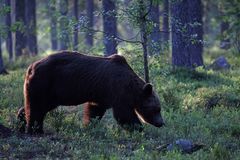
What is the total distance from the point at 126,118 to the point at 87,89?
1003 millimetres

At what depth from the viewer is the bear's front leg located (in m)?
10.4

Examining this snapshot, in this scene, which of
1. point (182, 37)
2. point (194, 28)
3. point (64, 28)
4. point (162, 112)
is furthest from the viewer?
point (64, 28)

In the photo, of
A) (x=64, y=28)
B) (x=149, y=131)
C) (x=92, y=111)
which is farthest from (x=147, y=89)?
(x=64, y=28)

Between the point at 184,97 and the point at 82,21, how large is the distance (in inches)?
144

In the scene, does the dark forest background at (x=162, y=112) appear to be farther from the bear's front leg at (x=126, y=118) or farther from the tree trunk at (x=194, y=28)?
the bear's front leg at (x=126, y=118)

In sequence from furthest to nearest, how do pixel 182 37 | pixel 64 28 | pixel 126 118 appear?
pixel 64 28 → pixel 182 37 → pixel 126 118

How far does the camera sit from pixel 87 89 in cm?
1064

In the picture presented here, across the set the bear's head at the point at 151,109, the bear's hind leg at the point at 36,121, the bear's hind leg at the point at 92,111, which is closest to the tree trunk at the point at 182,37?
the bear's hind leg at the point at 92,111

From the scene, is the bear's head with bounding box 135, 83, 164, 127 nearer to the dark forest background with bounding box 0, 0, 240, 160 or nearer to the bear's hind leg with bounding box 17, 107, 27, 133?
the dark forest background with bounding box 0, 0, 240, 160

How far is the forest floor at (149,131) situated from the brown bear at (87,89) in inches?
13.5

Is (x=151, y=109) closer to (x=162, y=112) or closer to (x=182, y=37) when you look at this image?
(x=162, y=112)

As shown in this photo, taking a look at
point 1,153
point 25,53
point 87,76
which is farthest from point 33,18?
point 1,153

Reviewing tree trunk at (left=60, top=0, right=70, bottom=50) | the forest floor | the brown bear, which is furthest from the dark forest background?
the brown bear

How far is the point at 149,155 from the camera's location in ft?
27.6
